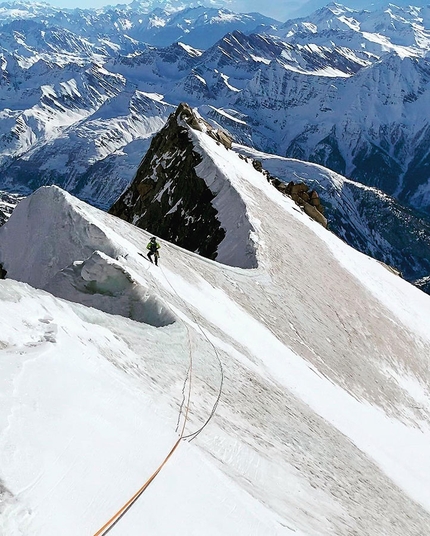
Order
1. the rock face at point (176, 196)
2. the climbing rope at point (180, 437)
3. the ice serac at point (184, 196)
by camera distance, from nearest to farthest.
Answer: the climbing rope at point (180, 437)
the ice serac at point (184, 196)
the rock face at point (176, 196)

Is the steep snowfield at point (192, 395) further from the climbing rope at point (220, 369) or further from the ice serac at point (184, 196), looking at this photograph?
the ice serac at point (184, 196)

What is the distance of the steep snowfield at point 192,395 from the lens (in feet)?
32.1

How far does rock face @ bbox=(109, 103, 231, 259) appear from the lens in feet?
154

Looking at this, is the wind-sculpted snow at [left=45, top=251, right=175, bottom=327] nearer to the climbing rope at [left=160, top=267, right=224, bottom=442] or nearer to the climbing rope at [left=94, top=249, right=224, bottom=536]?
the climbing rope at [left=94, top=249, right=224, bottom=536]

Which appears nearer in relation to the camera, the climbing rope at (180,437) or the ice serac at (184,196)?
the climbing rope at (180,437)

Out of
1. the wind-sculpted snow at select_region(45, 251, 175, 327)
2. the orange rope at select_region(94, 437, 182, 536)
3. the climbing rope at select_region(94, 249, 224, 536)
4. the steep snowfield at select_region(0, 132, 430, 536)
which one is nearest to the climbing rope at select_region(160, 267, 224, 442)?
the climbing rope at select_region(94, 249, 224, 536)

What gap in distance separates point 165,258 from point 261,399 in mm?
12782

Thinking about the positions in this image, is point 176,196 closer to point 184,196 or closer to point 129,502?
point 184,196

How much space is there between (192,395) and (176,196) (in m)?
39.2

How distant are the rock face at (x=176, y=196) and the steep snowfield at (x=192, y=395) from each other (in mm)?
7807

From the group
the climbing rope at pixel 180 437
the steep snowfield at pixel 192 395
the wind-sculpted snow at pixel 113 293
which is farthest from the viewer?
the wind-sculpted snow at pixel 113 293

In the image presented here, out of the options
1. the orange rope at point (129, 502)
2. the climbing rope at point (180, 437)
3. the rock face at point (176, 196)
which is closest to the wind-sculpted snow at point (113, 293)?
the climbing rope at point (180, 437)

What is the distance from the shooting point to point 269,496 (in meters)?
12.7

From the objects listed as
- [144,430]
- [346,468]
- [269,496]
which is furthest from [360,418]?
[144,430]
